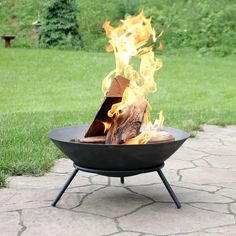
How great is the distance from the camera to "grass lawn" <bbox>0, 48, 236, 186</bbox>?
4.72m

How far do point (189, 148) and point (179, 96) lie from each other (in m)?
4.72

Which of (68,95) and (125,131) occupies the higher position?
(125,131)

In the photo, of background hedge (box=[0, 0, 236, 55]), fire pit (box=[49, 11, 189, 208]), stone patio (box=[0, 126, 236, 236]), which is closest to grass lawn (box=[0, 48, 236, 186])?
stone patio (box=[0, 126, 236, 236])

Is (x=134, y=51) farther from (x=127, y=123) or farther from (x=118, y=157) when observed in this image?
(x=118, y=157)

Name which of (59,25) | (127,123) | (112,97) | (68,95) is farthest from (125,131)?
(59,25)

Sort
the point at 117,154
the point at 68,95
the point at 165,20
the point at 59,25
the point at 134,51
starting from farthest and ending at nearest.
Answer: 1. the point at 165,20
2. the point at 59,25
3. the point at 68,95
4. the point at 134,51
5. the point at 117,154

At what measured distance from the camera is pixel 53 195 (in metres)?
3.43

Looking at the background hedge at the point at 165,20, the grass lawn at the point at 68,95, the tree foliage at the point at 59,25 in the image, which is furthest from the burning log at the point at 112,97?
the tree foliage at the point at 59,25

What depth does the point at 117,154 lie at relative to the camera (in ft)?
9.65

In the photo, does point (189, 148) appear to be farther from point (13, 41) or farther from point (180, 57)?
point (13, 41)

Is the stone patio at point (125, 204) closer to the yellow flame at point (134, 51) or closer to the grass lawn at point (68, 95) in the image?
the grass lawn at point (68, 95)

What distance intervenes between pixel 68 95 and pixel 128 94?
6617mm

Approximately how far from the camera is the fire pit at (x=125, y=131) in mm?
2971

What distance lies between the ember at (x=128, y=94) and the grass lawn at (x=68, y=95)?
87 centimetres
